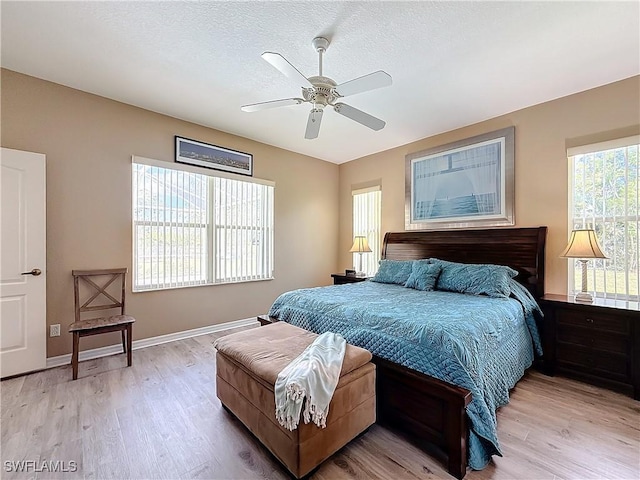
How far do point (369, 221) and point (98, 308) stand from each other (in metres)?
4.15

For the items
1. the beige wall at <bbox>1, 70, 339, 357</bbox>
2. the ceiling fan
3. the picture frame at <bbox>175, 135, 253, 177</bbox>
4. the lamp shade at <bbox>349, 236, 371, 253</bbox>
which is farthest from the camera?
the lamp shade at <bbox>349, 236, 371, 253</bbox>

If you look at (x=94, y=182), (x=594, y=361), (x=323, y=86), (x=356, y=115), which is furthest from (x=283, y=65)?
(x=594, y=361)

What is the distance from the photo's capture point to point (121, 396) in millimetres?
2439

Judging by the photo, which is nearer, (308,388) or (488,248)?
(308,388)

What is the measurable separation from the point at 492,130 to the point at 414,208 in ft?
4.70

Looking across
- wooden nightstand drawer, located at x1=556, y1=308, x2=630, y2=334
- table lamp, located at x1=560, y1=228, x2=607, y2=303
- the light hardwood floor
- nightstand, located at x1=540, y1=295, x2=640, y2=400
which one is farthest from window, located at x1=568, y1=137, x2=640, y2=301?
the light hardwood floor

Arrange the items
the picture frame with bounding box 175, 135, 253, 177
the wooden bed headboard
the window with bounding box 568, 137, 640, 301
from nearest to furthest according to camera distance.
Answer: the window with bounding box 568, 137, 640, 301 < the wooden bed headboard < the picture frame with bounding box 175, 135, 253, 177

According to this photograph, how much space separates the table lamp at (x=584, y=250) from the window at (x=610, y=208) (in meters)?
0.22

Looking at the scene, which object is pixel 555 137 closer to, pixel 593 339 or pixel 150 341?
pixel 593 339

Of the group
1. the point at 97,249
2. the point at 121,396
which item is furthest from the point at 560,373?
the point at 97,249

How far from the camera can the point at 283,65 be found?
6.52 ft

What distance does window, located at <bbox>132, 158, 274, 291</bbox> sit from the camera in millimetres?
3643

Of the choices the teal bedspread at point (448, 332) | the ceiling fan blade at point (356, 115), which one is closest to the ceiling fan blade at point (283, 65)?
the ceiling fan blade at point (356, 115)

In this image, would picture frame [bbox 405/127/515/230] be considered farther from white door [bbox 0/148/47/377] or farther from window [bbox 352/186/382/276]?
white door [bbox 0/148/47/377]
